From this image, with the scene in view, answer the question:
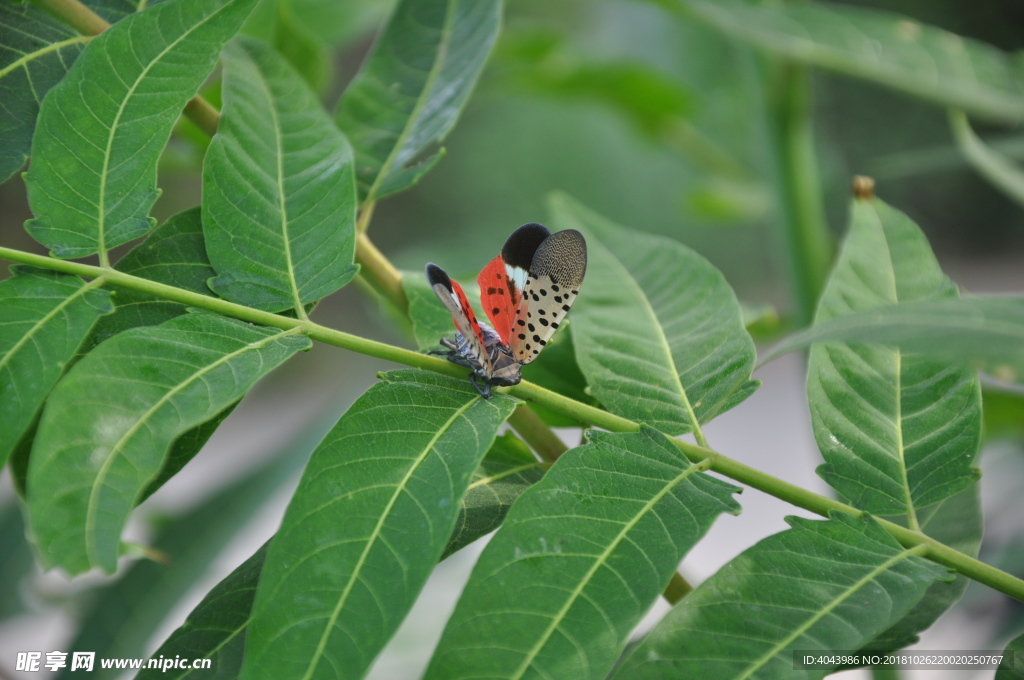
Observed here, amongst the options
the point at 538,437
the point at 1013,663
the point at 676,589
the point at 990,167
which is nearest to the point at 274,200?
the point at 538,437

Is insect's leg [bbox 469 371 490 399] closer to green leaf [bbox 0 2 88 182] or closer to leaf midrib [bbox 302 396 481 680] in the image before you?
leaf midrib [bbox 302 396 481 680]

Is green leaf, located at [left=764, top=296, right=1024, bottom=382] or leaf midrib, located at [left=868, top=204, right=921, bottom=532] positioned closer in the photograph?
green leaf, located at [left=764, top=296, right=1024, bottom=382]

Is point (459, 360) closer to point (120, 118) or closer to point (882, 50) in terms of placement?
point (120, 118)

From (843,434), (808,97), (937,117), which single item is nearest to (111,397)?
(843,434)

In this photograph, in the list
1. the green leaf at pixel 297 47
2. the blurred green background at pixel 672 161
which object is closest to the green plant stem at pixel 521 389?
the green leaf at pixel 297 47

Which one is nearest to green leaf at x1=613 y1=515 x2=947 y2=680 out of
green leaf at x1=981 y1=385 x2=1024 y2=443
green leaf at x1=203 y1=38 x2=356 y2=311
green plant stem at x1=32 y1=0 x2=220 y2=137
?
green leaf at x1=203 y1=38 x2=356 y2=311

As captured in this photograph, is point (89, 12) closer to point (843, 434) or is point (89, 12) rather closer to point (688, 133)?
point (843, 434)

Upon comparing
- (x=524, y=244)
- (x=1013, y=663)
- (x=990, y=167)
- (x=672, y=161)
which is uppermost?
(x=672, y=161)
